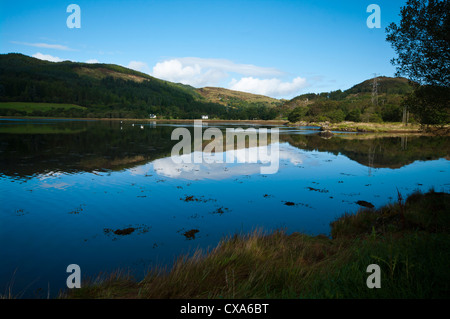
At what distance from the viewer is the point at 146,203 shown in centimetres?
1455

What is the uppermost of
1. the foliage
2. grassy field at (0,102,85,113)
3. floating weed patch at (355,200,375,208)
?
grassy field at (0,102,85,113)

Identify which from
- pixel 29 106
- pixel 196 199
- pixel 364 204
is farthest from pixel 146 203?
pixel 29 106

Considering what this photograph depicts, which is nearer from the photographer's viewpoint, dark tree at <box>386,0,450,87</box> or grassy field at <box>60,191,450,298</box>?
grassy field at <box>60,191,450,298</box>

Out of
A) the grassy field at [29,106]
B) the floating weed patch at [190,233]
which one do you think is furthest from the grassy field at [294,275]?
the grassy field at [29,106]

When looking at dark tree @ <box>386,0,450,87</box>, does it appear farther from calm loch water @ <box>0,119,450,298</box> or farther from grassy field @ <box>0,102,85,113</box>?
grassy field @ <box>0,102,85,113</box>

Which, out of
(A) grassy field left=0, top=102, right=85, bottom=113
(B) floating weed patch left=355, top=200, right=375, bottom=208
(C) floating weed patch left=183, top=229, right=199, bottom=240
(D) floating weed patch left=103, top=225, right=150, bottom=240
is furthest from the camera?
(A) grassy field left=0, top=102, right=85, bottom=113

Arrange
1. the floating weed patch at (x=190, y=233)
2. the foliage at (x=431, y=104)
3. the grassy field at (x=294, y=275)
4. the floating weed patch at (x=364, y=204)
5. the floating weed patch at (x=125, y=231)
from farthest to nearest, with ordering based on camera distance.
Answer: the foliage at (x=431, y=104), the floating weed patch at (x=364, y=204), the floating weed patch at (x=125, y=231), the floating weed patch at (x=190, y=233), the grassy field at (x=294, y=275)

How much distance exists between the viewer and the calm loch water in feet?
28.8

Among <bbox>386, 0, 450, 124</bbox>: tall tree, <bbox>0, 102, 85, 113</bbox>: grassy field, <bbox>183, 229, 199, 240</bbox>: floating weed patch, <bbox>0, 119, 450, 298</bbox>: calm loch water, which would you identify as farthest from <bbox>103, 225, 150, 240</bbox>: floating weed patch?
<bbox>0, 102, 85, 113</bbox>: grassy field

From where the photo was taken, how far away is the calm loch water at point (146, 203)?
28.8ft

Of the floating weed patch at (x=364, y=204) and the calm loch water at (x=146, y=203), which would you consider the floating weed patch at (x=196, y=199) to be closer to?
the calm loch water at (x=146, y=203)

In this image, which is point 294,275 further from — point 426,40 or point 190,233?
point 426,40

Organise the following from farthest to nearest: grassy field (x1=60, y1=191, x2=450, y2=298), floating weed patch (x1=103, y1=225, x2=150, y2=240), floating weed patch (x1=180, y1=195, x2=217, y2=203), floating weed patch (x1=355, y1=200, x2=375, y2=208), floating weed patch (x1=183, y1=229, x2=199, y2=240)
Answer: floating weed patch (x1=180, y1=195, x2=217, y2=203), floating weed patch (x1=355, y1=200, x2=375, y2=208), floating weed patch (x1=103, y1=225, x2=150, y2=240), floating weed patch (x1=183, y1=229, x2=199, y2=240), grassy field (x1=60, y1=191, x2=450, y2=298)
